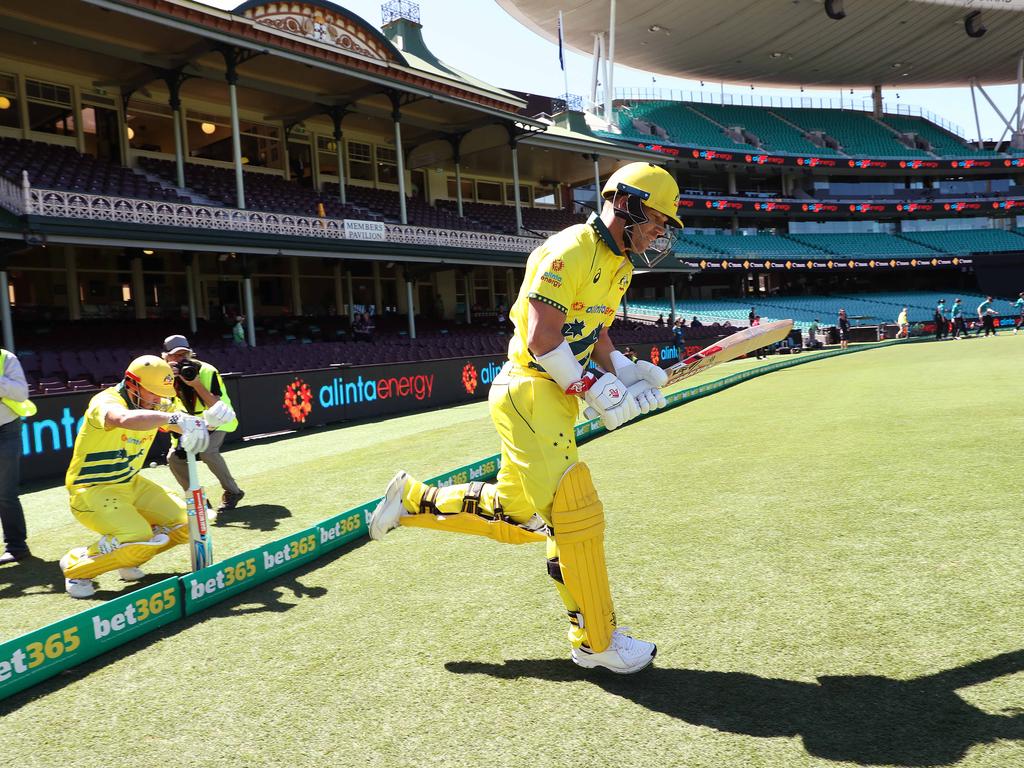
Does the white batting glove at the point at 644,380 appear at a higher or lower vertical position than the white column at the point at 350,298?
lower

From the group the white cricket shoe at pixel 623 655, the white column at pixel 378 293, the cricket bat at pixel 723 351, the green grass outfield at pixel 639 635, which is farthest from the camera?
the white column at pixel 378 293

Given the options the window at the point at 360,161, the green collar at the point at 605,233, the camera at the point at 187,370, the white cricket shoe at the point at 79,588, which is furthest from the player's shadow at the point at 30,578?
the window at the point at 360,161

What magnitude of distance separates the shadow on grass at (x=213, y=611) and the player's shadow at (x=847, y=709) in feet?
6.28

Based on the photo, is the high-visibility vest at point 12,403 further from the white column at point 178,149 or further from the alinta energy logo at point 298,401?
the white column at point 178,149

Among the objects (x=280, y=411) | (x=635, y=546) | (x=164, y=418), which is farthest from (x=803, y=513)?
(x=280, y=411)

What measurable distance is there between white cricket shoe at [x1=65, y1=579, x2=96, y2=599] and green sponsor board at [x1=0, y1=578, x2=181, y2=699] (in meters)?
1.11

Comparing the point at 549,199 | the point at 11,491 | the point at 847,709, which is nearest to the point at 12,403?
the point at 11,491

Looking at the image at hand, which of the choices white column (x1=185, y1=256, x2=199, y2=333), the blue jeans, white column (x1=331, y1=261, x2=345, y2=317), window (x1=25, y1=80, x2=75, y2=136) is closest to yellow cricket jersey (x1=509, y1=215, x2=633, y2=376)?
the blue jeans

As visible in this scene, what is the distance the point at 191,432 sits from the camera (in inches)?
177

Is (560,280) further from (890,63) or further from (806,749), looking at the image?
(890,63)

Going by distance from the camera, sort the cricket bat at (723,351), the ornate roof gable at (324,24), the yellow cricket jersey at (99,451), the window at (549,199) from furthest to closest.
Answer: the window at (549,199) < the ornate roof gable at (324,24) < the yellow cricket jersey at (99,451) < the cricket bat at (723,351)

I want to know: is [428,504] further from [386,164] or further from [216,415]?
[386,164]

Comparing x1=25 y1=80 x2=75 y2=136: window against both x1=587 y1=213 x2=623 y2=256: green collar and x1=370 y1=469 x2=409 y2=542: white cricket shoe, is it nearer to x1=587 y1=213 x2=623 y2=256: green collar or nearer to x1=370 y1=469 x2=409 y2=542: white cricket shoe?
x1=370 y1=469 x2=409 y2=542: white cricket shoe

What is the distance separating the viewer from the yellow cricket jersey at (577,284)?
3.26 meters
